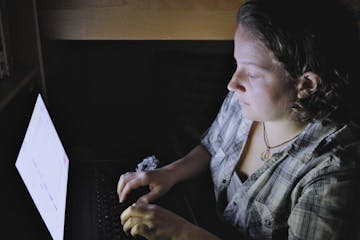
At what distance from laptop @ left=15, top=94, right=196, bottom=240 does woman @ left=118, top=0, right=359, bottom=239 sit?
6cm

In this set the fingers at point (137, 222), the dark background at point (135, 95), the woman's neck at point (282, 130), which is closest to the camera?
the fingers at point (137, 222)

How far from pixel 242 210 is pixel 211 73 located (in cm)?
67

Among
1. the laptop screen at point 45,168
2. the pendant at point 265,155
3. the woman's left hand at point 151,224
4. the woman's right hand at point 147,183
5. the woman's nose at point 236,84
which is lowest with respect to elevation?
the woman's right hand at point 147,183

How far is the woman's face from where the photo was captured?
942 mm

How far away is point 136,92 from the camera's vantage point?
156cm

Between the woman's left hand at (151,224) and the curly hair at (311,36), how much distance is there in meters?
0.48

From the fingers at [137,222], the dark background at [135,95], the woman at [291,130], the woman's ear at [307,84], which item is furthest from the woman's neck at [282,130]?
the fingers at [137,222]

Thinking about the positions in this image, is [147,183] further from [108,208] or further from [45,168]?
[45,168]

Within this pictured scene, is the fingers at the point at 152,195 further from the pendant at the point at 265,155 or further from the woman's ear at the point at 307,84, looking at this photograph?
the woman's ear at the point at 307,84

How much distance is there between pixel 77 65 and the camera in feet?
4.83

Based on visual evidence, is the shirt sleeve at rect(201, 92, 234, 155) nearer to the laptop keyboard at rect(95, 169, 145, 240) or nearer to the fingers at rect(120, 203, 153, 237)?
the laptop keyboard at rect(95, 169, 145, 240)

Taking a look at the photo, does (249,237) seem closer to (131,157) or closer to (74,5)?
(131,157)

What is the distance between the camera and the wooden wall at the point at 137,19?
126cm

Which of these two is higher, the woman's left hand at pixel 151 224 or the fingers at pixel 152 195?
the woman's left hand at pixel 151 224
